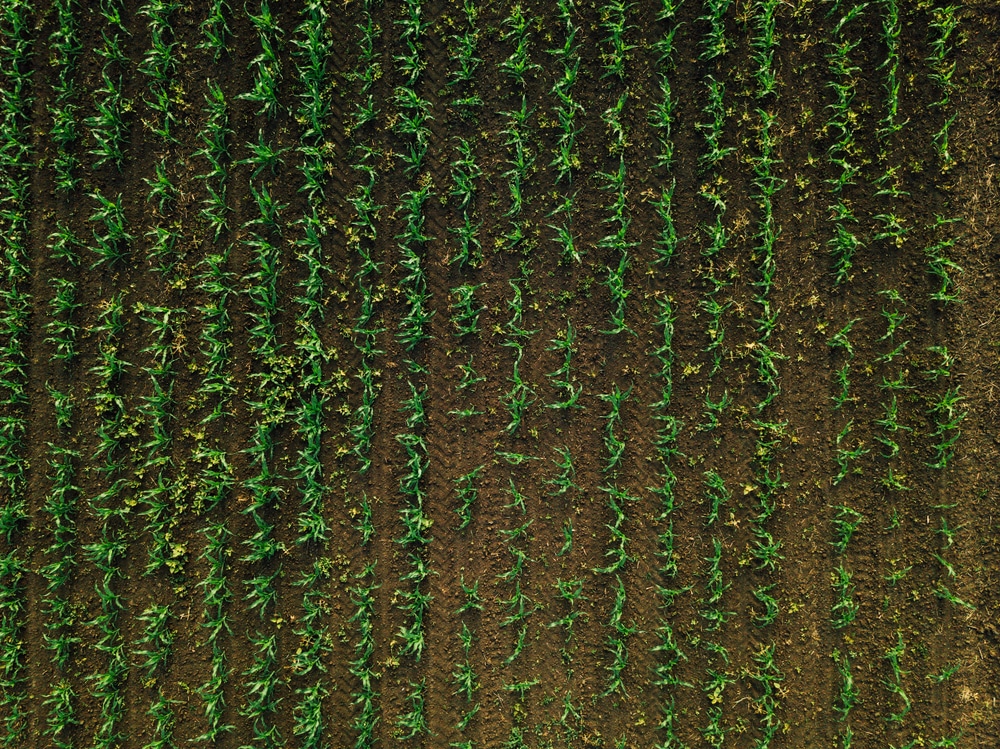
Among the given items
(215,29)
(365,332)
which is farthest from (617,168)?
(215,29)

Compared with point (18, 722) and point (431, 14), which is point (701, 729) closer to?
point (18, 722)

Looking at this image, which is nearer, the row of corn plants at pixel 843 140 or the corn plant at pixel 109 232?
the row of corn plants at pixel 843 140

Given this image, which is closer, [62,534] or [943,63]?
[943,63]

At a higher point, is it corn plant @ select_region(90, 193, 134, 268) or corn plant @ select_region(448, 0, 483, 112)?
corn plant @ select_region(448, 0, 483, 112)

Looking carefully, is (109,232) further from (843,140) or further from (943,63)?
(943,63)

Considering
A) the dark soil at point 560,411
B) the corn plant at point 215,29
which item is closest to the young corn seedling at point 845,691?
the dark soil at point 560,411

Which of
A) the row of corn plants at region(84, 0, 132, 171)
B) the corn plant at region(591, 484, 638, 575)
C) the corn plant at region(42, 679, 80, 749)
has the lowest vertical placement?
the corn plant at region(42, 679, 80, 749)

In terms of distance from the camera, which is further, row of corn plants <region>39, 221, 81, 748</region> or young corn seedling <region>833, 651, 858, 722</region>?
row of corn plants <region>39, 221, 81, 748</region>

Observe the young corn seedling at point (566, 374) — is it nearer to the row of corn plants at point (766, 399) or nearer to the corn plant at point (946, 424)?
the row of corn plants at point (766, 399)

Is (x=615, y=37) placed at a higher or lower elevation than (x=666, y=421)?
higher

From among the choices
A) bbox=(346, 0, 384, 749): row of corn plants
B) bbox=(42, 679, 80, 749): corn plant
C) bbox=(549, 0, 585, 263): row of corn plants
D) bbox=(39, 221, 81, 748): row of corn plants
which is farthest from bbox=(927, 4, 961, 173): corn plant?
bbox=(42, 679, 80, 749): corn plant

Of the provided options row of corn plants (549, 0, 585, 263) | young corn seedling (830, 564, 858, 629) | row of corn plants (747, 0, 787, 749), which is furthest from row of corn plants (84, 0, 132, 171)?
young corn seedling (830, 564, 858, 629)

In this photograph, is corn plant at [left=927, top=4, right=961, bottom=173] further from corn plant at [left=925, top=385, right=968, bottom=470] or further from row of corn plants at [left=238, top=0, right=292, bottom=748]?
row of corn plants at [left=238, top=0, right=292, bottom=748]
